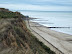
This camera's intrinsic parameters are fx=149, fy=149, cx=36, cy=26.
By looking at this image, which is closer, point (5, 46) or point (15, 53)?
point (15, 53)

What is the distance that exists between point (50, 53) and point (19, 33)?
14.1 feet

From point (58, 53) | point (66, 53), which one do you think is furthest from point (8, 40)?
point (66, 53)

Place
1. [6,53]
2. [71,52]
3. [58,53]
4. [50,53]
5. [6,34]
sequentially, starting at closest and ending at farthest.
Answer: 1. [6,53]
2. [6,34]
3. [50,53]
4. [58,53]
5. [71,52]

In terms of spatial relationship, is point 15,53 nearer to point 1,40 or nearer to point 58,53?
point 1,40

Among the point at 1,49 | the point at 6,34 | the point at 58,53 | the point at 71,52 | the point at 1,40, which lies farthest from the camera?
the point at 71,52

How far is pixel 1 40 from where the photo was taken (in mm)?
9797

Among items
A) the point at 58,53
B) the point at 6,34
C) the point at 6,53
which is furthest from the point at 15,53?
the point at 58,53

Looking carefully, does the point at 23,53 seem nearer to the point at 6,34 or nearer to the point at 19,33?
the point at 6,34

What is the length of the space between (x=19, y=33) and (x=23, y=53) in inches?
197

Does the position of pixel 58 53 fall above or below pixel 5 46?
below

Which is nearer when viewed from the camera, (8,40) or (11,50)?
(11,50)

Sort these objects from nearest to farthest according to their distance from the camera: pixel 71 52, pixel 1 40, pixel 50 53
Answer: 1. pixel 1 40
2. pixel 50 53
3. pixel 71 52

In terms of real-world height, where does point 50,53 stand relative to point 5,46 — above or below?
below

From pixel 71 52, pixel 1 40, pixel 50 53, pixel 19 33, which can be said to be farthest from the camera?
pixel 71 52
